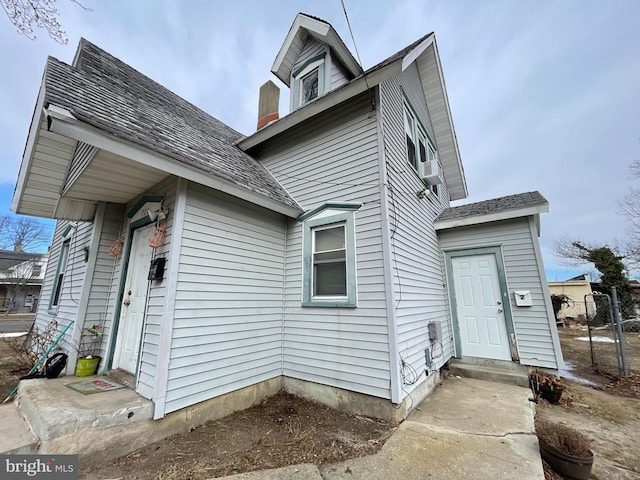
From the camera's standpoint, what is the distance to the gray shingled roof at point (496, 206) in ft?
17.7

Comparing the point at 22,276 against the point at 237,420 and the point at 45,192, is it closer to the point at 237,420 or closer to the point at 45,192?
the point at 45,192

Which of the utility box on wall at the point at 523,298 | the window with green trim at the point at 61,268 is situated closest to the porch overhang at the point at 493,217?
the utility box on wall at the point at 523,298

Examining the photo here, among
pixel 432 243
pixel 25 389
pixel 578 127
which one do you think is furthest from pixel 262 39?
pixel 578 127

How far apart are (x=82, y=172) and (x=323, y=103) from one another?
3.79 m

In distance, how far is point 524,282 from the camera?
211 inches

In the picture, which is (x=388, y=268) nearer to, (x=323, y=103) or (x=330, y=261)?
(x=330, y=261)

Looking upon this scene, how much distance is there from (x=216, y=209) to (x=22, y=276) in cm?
3491

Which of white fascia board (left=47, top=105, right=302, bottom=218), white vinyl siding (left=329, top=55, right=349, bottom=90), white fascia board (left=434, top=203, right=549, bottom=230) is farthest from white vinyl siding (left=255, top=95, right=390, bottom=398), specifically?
white fascia board (left=434, top=203, right=549, bottom=230)

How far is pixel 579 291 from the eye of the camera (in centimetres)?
1741

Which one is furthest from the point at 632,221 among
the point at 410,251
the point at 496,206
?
the point at 410,251

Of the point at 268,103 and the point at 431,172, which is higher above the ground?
the point at 268,103

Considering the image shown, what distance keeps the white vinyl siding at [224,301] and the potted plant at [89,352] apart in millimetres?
2069

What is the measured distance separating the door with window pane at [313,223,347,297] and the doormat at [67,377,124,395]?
118 inches

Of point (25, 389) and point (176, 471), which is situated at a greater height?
point (25, 389)
